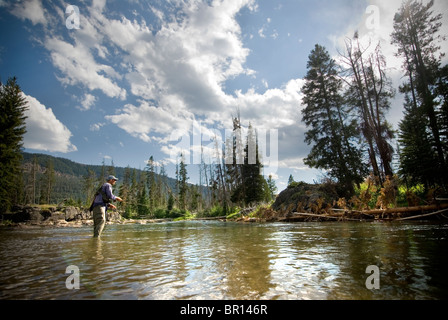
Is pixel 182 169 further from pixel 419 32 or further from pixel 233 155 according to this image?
pixel 419 32

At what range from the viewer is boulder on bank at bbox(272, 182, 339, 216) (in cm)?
1661

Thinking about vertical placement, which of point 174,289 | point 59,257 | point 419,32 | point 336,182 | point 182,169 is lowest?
point 59,257

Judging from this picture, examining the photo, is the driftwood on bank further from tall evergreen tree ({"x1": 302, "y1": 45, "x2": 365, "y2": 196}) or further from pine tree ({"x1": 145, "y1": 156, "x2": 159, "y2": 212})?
pine tree ({"x1": 145, "y1": 156, "x2": 159, "y2": 212})

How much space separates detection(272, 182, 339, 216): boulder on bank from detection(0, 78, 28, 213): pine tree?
2984 cm

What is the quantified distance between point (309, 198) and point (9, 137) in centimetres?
3325

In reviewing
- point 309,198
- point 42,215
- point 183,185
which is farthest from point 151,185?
point 309,198

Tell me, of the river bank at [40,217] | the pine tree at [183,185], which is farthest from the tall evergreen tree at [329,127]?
the pine tree at [183,185]

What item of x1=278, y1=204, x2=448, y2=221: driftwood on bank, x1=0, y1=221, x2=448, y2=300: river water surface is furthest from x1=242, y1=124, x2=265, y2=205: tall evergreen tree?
x1=0, y1=221, x2=448, y2=300: river water surface

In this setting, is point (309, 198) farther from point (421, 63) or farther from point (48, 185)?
point (48, 185)

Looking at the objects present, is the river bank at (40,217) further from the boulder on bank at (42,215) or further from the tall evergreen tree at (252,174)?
the tall evergreen tree at (252,174)

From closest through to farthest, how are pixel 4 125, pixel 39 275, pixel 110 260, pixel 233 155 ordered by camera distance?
pixel 39 275
pixel 110 260
pixel 4 125
pixel 233 155

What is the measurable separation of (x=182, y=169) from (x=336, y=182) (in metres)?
57.0

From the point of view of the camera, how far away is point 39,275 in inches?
117
